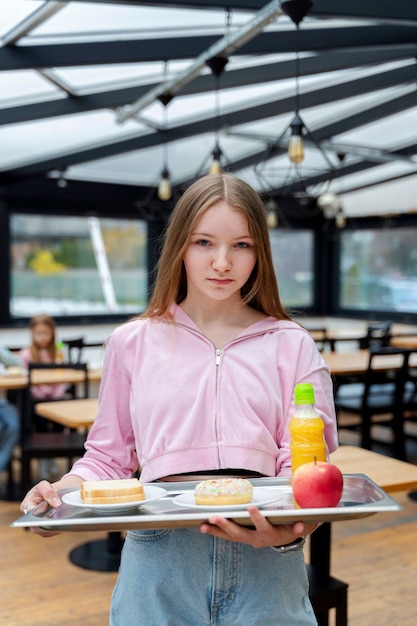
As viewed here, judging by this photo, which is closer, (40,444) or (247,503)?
(247,503)

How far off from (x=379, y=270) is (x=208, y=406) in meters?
9.62

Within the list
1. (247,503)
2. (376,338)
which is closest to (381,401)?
(376,338)

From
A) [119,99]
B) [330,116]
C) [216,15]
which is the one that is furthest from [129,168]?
[216,15]

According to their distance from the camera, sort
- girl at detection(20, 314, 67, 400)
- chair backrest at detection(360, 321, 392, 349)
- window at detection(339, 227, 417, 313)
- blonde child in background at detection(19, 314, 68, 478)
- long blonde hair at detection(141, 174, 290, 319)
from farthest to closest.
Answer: window at detection(339, 227, 417, 313), chair backrest at detection(360, 321, 392, 349), girl at detection(20, 314, 67, 400), blonde child in background at detection(19, 314, 68, 478), long blonde hair at detection(141, 174, 290, 319)

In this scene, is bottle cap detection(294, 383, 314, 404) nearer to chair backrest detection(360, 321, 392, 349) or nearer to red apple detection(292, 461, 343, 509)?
red apple detection(292, 461, 343, 509)

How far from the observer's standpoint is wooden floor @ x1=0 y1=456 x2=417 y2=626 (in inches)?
124

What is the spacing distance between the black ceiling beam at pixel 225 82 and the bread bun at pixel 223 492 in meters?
3.94

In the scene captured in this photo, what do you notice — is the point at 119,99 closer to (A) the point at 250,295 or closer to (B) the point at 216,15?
(B) the point at 216,15

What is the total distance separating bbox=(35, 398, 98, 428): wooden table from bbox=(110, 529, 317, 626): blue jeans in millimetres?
2321

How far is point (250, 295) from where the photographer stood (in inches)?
55.2

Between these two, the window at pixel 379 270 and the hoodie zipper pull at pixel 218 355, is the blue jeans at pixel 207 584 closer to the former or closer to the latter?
the hoodie zipper pull at pixel 218 355

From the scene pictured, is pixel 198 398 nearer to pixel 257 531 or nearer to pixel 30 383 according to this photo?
pixel 257 531

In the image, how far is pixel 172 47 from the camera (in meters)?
4.49

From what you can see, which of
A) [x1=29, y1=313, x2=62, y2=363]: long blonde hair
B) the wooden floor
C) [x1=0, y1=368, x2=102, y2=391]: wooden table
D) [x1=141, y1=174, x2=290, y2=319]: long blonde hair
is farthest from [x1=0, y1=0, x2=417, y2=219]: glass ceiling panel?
the wooden floor
